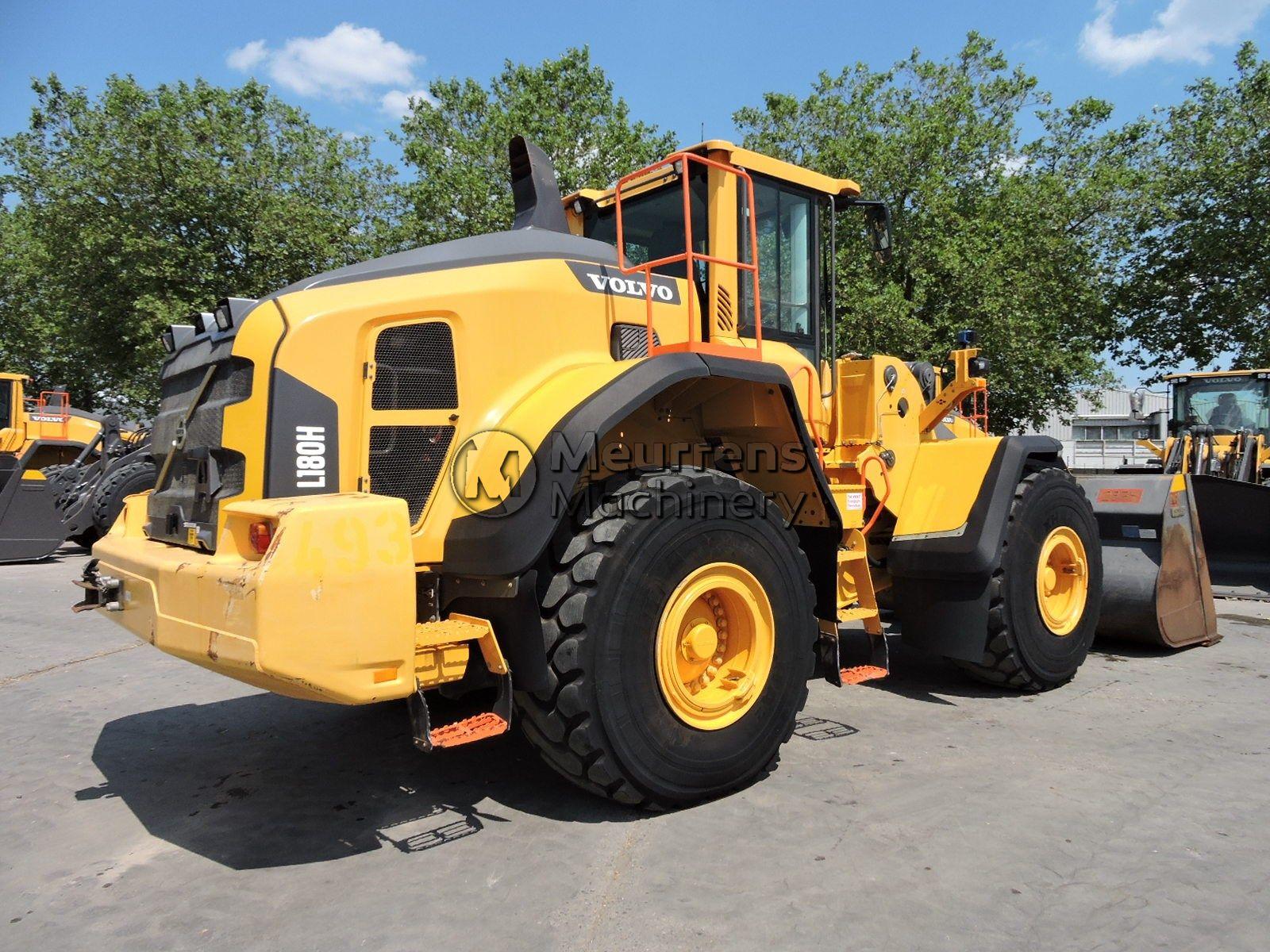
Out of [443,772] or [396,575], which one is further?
[443,772]

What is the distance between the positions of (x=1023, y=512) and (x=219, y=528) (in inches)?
174

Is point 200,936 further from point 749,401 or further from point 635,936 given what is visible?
point 749,401

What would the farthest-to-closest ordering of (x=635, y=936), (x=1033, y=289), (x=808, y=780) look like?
(x=1033, y=289) → (x=808, y=780) → (x=635, y=936)

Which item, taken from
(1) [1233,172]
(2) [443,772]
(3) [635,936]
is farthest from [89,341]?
(1) [1233,172]

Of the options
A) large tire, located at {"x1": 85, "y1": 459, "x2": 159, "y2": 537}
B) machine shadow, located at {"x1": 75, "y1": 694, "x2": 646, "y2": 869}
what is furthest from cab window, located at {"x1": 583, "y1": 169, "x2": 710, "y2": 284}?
large tire, located at {"x1": 85, "y1": 459, "x2": 159, "y2": 537}

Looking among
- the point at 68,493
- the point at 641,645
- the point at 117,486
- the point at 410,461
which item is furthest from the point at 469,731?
the point at 68,493

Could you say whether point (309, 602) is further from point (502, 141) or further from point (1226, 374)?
point (502, 141)

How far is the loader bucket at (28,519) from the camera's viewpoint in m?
12.2

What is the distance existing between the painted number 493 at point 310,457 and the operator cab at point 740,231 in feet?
5.35

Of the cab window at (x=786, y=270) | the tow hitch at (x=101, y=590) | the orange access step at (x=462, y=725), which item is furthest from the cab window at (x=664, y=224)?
the tow hitch at (x=101, y=590)

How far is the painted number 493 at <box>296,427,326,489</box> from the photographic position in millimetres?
3326

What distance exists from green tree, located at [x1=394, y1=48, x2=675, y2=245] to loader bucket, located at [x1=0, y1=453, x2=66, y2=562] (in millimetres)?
10431

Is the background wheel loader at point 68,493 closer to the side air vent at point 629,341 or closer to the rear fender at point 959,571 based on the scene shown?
the side air vent at point 629,341

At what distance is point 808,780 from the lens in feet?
12.9
